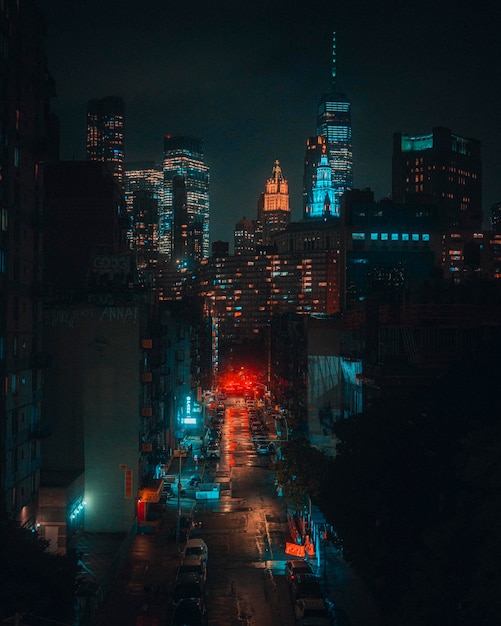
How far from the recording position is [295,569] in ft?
140

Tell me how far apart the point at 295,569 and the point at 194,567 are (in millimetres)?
5698

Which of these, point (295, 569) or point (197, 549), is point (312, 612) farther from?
point (197, 549)

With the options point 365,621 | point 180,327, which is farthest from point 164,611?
point 180,327

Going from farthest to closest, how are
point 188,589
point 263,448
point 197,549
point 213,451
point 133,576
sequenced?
point 263,448
point 213,451
point 197,549
point 133,576
point 188,589

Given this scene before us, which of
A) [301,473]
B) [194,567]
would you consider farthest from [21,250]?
[301,473]

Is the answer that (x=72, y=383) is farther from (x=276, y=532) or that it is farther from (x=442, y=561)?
(x=442, y=561)

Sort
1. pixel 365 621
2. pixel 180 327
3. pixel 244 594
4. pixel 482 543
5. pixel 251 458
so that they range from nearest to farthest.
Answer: pixel 482 543
pixel 365 621
pixel 244 594
pixel 251 458
pixel 180 327

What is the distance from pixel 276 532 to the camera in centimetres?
5569

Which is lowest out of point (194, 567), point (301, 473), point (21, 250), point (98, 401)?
point (194, 567)

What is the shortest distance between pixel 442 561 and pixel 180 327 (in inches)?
2902

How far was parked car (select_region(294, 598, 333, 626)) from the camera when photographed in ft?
117

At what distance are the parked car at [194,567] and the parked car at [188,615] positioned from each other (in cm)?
486

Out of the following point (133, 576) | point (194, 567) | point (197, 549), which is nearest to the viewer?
point (194, 567)

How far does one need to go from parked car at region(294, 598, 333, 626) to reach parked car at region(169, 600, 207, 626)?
4.64m
